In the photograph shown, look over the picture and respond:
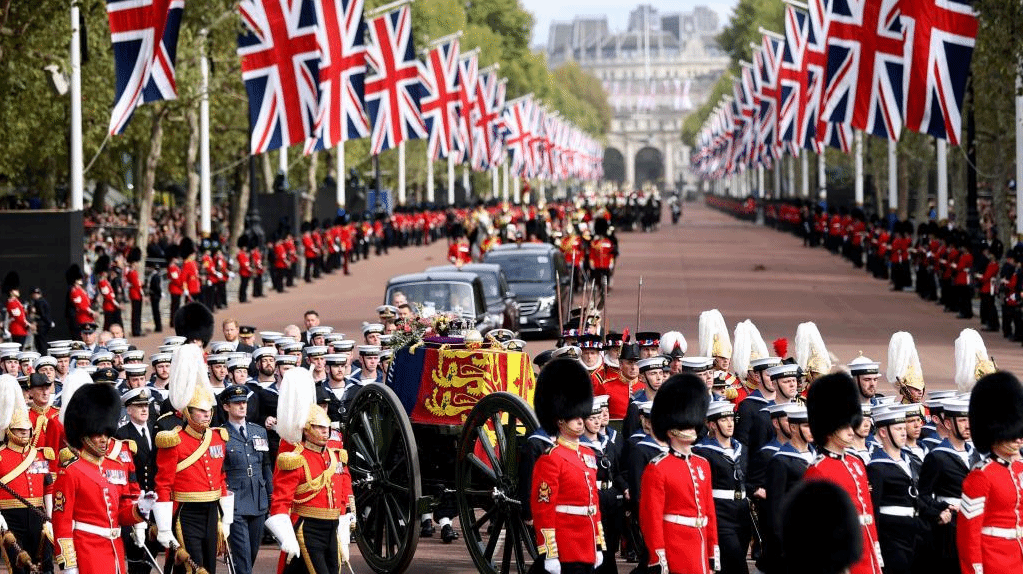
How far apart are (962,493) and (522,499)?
263 cm

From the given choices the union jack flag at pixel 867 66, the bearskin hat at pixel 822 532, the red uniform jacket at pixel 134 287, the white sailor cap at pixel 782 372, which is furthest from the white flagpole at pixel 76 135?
the bearskin hat at pixel 822 532

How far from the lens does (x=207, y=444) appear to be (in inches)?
454

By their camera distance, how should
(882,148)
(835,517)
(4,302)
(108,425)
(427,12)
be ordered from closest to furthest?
(835,517) < (108,425) < (4,302) < (882,148) < (427,12)

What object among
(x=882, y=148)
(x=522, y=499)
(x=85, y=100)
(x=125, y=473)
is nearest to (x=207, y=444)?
(x=125, y=473)

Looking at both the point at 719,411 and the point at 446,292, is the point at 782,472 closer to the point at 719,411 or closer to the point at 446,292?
the point at 719,411

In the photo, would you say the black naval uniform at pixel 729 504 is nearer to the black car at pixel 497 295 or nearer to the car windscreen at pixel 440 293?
the car windscreen at pixel 440 293

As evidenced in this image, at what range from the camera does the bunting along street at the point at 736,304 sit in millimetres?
26703

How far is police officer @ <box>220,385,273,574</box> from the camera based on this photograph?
12.2m

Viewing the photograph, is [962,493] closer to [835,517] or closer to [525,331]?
[835,517]

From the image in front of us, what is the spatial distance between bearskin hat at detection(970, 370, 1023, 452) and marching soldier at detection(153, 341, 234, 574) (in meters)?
4.48

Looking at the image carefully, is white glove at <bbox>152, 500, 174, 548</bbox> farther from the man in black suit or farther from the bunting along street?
the bunting along street

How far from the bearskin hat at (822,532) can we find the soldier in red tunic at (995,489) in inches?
134

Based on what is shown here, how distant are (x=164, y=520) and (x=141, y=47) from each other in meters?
17.1

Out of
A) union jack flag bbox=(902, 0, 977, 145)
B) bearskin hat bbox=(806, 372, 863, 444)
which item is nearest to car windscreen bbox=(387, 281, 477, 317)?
union jack flag bbox=(902, 0, 977, 145)
